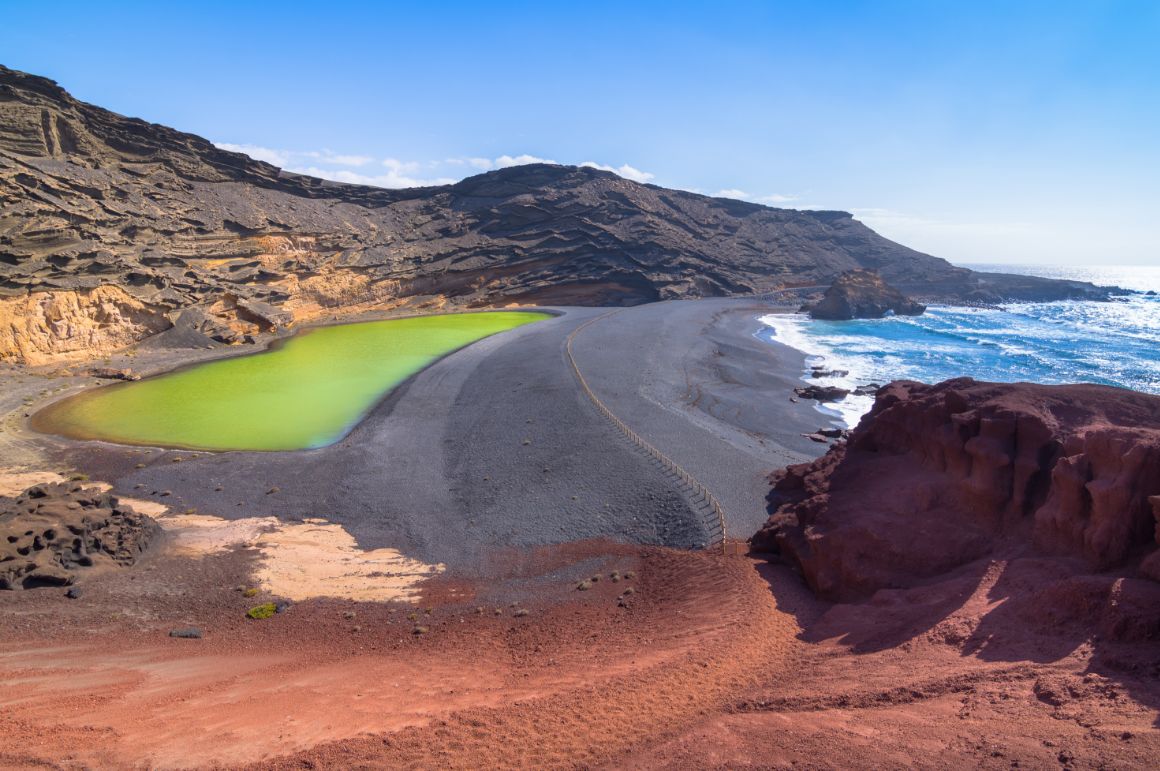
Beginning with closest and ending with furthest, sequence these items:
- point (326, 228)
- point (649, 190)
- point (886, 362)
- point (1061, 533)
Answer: point (1061, 533) < point (886, 362) < point (326, 228) < point (649, 190)

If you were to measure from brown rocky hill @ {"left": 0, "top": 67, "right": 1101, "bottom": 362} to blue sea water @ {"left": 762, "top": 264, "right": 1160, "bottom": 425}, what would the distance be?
17344 mm

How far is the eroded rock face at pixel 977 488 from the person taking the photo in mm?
7473

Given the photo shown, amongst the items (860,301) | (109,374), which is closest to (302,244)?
(109,374)

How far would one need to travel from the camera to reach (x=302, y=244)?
168 ft

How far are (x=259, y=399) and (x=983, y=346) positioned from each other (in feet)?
161

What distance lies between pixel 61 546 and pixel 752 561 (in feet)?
48.3

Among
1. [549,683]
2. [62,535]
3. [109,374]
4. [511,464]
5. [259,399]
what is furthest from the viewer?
[109,374]

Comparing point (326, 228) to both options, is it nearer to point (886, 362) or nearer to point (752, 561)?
point (886, 362)

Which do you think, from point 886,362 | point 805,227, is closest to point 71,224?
point 886,362

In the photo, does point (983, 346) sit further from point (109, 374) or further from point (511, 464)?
point (109, 374)

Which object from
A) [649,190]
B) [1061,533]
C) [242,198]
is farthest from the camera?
[649,190]

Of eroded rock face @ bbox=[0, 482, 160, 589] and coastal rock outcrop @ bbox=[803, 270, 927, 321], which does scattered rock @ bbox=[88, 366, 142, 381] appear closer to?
eroded rock face @ bbox=[0, 482, 160, 589]

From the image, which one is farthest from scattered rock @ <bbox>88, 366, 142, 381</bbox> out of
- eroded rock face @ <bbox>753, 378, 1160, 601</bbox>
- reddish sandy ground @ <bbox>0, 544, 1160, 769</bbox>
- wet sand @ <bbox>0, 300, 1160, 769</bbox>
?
eroded rock face @ <bbox>753, 378, 1160, 601</bbox>

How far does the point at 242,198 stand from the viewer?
4938 centimetres
